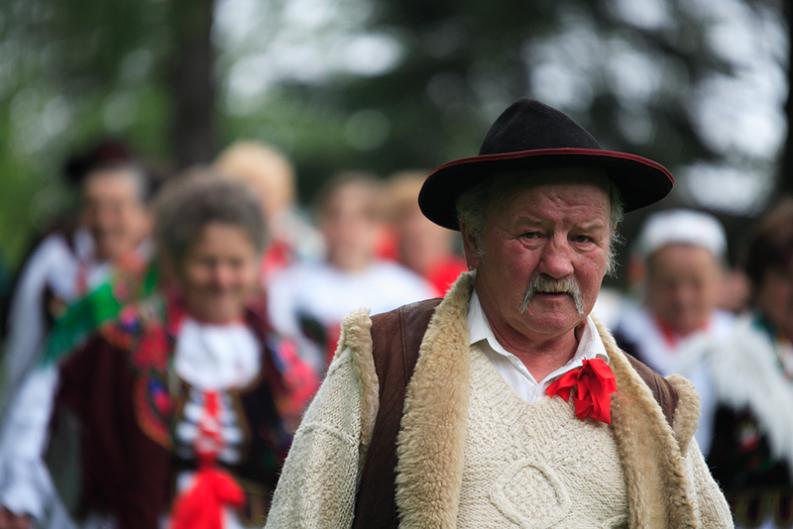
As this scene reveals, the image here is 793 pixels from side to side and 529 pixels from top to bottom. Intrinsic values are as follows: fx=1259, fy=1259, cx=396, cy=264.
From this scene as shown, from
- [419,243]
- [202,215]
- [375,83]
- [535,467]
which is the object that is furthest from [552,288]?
[375,83]

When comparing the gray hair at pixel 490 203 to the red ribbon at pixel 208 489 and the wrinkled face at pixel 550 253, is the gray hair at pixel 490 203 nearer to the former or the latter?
the wrinkled face at pixel 550 253

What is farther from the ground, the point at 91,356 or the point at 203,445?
the point at 91,356

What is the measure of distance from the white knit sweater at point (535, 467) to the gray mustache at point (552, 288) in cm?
23

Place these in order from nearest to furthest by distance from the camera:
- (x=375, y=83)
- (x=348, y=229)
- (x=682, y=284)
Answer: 1. (x=682, y=284)
2. (x=348, y=229)
3. (x=375, y=83)

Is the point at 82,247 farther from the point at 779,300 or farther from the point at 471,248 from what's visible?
the point at 471,248

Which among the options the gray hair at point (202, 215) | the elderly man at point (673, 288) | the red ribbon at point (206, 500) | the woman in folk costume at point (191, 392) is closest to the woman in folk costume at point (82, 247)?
the gray hair at point (202, 215)

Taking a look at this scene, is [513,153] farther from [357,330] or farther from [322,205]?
[322,205]

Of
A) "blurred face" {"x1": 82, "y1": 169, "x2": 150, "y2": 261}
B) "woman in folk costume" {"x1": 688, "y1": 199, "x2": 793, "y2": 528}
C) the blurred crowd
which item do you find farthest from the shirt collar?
"blurred face" {"x1": 82, "y1": 169, "x2": 150, "y2": 261}

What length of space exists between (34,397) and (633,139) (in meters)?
12.1

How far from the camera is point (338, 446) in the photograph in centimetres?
311

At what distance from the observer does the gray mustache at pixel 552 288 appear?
10.3ft

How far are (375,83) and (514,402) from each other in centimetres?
1651

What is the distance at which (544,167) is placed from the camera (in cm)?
314

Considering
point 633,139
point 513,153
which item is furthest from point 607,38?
point 513,153
